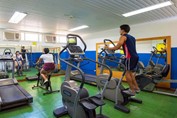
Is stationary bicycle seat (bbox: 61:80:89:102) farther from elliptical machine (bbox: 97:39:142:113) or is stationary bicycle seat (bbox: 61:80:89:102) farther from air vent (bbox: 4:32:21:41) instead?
air vent (bbox: 4:32:21:41)

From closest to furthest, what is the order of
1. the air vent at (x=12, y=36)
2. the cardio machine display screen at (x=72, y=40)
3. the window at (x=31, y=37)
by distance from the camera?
the cardio machine display screen at (x=72, y=40)
the air vent at (x=12, y=36)
the window at (x=31, y=37)

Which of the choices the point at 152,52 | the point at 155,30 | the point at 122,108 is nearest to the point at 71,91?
the point at 122,108

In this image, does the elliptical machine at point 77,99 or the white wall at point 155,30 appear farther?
the white wall at point 155,30

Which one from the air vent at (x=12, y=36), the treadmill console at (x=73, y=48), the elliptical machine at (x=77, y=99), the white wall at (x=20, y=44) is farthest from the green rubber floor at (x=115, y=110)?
the air vent at (x=12, y=36)

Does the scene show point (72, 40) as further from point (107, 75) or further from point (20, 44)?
point (20, 44)

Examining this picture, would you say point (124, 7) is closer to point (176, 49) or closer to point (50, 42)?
point (176, 49)

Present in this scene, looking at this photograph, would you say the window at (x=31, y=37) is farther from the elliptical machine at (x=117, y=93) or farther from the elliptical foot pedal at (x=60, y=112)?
the elliptical foot pedal at (x=60, y=112)

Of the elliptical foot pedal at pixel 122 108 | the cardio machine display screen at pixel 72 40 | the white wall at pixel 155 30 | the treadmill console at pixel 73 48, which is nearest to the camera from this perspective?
the treadmill console at pixel 73 48

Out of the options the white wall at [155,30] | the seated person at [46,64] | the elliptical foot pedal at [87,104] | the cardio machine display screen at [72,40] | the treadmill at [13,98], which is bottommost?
the treadmill at [13,98]

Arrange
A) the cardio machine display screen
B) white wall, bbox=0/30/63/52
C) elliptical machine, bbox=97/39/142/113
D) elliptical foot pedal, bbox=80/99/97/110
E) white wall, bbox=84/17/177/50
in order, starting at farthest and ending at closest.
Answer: white wall, bbox=0/30/63/52
white wall, bbox=84/17/177/50
elliptical machine, bbox=97/39/142/113
the cardio machine display screen
elliptical foot pedal, bbox=80/99/97/110

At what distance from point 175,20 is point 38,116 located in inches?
228

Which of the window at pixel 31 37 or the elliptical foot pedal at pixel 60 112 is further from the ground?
the window at pixel 31 37

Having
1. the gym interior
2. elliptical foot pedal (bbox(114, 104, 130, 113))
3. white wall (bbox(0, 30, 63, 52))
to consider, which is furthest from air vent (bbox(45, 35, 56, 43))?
elliptical foot pedal (bbox(114, 104, 130, 113))

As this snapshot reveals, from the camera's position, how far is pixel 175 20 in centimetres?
513
